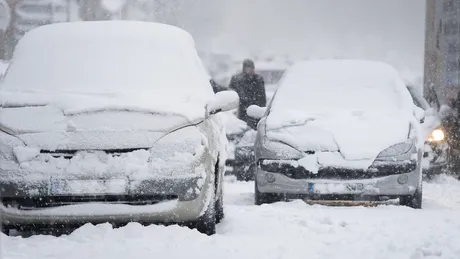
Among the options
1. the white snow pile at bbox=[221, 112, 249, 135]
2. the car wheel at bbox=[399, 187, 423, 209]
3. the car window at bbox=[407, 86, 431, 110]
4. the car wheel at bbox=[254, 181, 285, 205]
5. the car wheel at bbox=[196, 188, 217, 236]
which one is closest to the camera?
the car wheel at bbox=[196, 188, 217, 236]

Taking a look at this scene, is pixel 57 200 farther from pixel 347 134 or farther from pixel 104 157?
pixel 347 134

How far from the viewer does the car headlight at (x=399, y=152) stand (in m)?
8.64

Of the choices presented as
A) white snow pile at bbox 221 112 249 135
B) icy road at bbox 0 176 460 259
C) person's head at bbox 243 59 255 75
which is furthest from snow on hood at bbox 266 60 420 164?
person's head at bbox 243 59 255 75

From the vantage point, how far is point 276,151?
29.0 feet

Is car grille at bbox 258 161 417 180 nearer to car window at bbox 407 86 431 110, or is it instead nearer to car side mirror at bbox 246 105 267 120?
car side mirror at bbox 246 105 267 120

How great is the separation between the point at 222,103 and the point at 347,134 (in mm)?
→ 2089

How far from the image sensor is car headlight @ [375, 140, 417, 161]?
8.64 meters

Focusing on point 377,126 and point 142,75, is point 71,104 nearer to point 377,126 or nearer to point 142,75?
point 142,75

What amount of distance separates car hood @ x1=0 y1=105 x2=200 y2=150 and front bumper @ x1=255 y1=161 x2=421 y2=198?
8.34ft

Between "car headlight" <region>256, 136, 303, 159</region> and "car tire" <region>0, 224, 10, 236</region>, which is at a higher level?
"car tire" <region>0, 224, 10, 236</region>

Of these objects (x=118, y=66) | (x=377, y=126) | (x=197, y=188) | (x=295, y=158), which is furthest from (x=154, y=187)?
(x=377, y=126)

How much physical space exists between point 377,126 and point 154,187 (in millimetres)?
3461

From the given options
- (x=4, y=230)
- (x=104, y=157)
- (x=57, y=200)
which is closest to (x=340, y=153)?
(x=104, y=157)

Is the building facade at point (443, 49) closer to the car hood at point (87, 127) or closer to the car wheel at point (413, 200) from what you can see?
the car wheel at point (413, 200)
